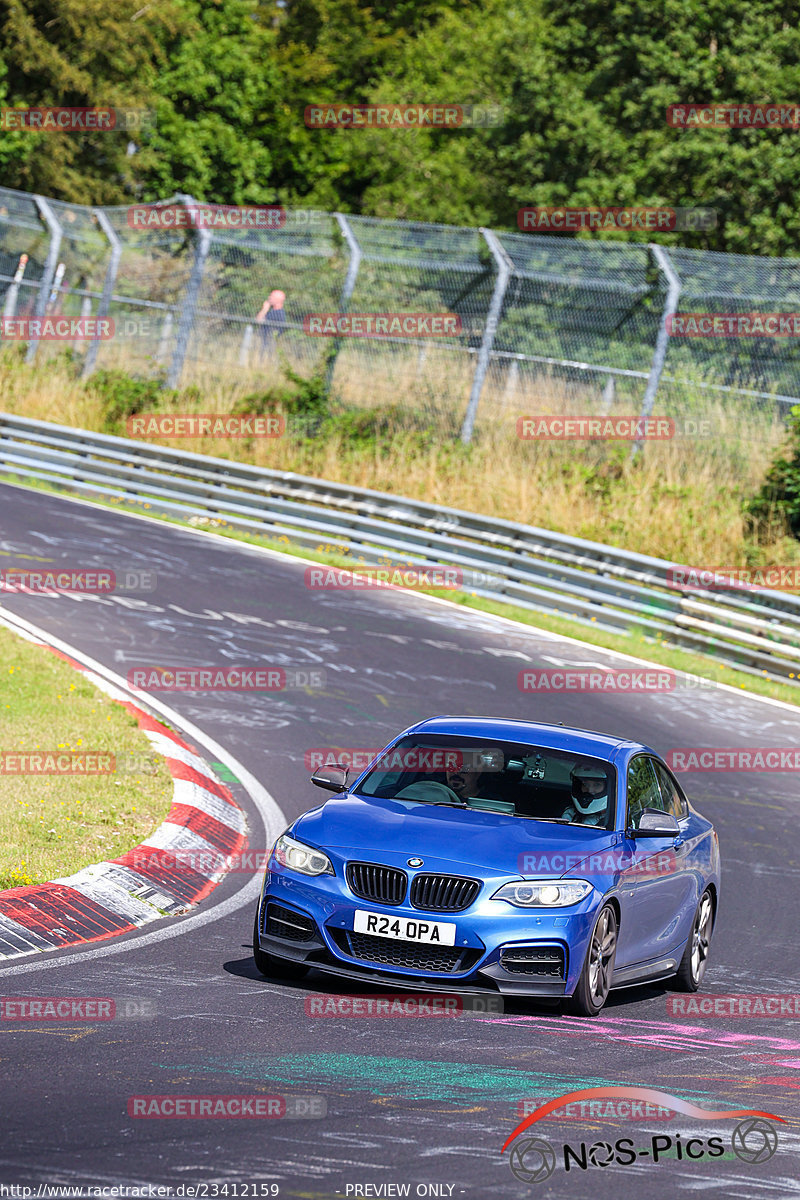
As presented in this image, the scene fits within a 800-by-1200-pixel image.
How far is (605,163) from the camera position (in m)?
41.9

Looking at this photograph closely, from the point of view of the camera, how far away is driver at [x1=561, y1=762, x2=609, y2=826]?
8.32 metres

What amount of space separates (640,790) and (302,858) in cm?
217

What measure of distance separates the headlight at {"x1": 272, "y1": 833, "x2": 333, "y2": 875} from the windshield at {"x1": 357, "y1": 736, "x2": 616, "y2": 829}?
78cm

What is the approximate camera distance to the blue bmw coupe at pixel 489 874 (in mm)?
7352

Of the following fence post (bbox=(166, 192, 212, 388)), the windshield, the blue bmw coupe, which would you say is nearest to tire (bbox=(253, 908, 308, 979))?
the blue bmw coupe

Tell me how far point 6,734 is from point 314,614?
7518 mm

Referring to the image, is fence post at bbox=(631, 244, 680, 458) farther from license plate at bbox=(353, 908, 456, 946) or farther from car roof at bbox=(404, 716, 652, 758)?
license plate at bbox=(353, 908, 456, 946)

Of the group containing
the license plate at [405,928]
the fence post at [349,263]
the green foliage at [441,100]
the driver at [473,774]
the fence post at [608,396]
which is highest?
the green foliage at [441,100]

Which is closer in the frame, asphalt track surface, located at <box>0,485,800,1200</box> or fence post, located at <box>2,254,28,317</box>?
asphalt track surface, located at <box>0,485,800,1200</box>

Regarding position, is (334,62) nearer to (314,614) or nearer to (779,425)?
(779,425)

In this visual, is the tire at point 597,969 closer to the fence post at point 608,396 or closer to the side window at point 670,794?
the side window at point 670,794

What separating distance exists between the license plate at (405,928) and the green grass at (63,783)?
87.3 inches

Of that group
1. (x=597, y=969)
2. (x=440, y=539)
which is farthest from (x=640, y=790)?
(x=440, y=539)

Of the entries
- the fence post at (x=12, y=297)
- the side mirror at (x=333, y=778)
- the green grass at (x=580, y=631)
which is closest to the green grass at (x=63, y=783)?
the side mirror at (x=333, y=778)
